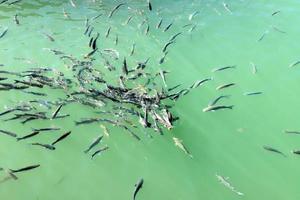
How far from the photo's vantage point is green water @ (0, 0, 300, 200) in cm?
458

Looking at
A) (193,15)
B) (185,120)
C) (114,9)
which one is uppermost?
(114,9)

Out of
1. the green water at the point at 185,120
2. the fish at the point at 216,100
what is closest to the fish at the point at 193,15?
the green water at the point at 185,120

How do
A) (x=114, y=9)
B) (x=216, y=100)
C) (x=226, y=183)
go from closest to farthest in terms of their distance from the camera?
(x=226, y=183) → (x=216, y=100) → (x=114, y=9)

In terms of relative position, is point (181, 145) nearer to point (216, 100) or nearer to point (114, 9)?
point (216, 100)

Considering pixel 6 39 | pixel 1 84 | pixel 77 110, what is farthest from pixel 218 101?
pixel 6 39

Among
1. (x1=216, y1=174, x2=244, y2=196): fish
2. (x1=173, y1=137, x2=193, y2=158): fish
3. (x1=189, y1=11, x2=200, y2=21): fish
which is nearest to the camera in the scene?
(x1=216, y1=174, x2=244, y2=196): fish

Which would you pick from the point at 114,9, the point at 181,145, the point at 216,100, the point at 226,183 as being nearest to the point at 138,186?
the point at 181,145

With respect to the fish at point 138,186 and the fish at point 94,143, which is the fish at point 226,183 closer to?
the fish at point 138,186

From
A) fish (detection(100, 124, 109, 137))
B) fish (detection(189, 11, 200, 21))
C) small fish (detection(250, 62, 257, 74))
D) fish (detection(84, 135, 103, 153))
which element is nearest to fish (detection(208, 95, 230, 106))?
small fish (detection(250, 62, 257, 74))

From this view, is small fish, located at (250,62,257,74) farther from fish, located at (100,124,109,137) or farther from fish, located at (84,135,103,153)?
fish, located at (84,135,103,153)

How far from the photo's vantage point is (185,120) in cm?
551

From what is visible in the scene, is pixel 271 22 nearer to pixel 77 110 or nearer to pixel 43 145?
pixel 77 110

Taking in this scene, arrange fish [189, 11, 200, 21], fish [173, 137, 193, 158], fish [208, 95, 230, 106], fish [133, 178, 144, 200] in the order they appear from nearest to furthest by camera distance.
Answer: fish [133, 178, 144, 200] < fish [173, 137, 193, 158] < fish [208, 95, 230, 106] < fish [189, 11, 200, 21]

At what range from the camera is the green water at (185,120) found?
458 cm
